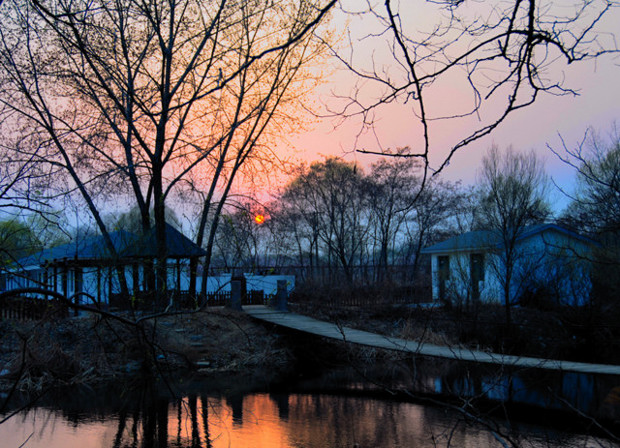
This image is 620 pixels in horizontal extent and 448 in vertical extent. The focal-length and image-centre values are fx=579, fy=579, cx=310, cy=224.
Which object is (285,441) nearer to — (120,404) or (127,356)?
(120,404)

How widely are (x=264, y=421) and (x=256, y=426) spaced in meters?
0.35

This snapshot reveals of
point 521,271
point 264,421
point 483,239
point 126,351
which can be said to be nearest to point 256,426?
point 264,421

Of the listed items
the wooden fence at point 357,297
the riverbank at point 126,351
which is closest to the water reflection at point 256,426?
the riverbank at point 126,351

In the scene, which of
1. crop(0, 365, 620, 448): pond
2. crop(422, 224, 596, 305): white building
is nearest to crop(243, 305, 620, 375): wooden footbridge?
crop(0, 365, 620, 448): pond

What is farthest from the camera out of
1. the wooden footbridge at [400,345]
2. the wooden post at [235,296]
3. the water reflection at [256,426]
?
the wooden post at [235,296]

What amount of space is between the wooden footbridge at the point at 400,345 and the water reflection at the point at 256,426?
3.85 ft

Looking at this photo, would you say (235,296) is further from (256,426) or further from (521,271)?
(521,271)

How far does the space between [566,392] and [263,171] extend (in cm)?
1073

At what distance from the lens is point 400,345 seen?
34.2ft

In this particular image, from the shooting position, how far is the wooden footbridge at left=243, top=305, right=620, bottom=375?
10.5m

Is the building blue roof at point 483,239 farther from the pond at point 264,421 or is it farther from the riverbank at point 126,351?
the riverbank at point 126,351

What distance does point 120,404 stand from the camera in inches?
448

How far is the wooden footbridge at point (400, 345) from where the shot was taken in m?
10.5

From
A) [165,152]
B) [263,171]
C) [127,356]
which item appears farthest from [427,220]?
[127,356]
